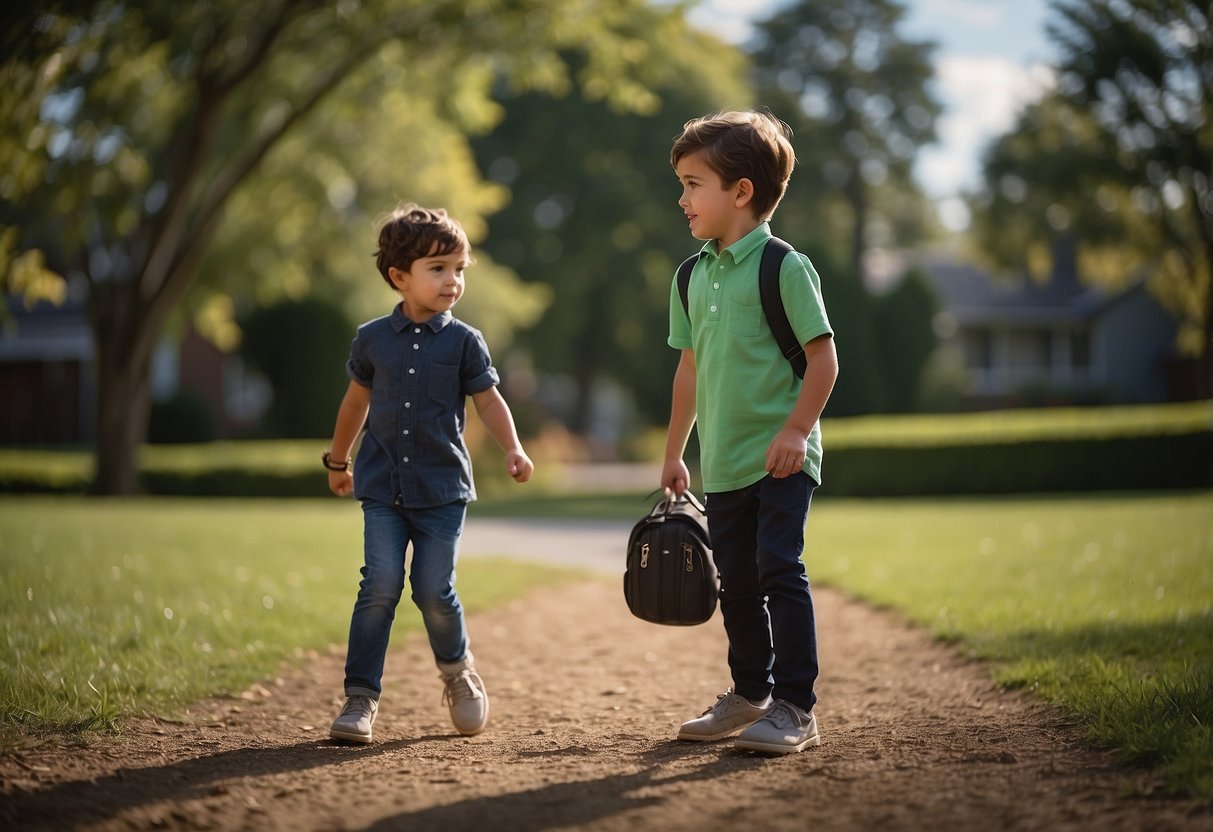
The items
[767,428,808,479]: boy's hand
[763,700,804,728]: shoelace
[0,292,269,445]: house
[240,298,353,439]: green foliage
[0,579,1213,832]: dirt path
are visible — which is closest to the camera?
[0,579,1213,832]: dirt path

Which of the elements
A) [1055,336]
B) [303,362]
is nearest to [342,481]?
[303,362]

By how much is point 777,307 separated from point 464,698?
1693 millimetres

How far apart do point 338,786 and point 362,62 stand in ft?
44.6

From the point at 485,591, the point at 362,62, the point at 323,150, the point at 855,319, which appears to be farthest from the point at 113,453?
the point at 855,319

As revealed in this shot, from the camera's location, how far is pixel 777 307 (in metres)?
3.75

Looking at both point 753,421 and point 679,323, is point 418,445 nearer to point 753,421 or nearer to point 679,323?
point 679,323

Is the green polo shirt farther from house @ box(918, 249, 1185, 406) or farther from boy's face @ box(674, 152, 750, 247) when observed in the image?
house @ box(918, 249, 1185, 406)

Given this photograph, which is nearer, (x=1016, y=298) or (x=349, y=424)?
(x=349, y=424)

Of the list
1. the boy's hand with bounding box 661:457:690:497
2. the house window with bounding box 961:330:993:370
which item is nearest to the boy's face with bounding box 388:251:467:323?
the boy's hand with bounding box 661:457:690:497

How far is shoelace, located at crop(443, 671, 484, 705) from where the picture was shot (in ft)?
13.5

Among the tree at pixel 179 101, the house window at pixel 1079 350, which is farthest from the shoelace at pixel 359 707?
the house window at pixel 1079 350

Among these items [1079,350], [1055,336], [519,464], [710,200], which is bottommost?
[519,464]

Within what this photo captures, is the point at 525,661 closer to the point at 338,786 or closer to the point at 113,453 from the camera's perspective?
the point at 338,786

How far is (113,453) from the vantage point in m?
18.6
